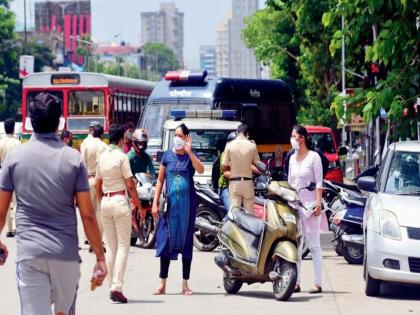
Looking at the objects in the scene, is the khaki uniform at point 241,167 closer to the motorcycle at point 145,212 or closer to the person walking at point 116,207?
the motorcycle at point 145,212

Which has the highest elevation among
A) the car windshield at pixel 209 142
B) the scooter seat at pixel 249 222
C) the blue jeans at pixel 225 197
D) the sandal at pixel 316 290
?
the car windshield at pixel 209 142

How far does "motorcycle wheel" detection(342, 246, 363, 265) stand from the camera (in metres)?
17.9

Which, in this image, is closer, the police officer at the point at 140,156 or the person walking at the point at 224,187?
the police officer at the point at 140,156

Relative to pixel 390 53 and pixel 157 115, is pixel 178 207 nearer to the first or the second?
pixel 390 53

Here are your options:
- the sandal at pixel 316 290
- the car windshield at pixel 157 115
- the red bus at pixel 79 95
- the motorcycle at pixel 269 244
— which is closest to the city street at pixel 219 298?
the sandal at pixel 316 290

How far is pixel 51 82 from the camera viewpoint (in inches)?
1372

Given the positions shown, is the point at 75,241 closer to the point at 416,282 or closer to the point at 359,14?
the point at 416,282

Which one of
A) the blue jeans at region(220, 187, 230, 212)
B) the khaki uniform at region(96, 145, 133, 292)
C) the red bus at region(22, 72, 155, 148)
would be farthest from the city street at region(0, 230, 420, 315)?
the red bus at region(22, 72, 155, 148)

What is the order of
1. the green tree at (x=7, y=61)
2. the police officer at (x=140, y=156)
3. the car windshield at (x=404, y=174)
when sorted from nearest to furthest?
the car windshield at (x=404, y=174) < the police officer at (x=140, y=156) < the green tree at (x=7, y=61)

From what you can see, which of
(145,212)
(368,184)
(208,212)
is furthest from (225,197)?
(368,184)

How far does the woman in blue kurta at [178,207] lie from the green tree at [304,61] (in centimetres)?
2491

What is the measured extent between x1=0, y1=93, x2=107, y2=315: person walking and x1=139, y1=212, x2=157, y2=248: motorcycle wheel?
38.7ft

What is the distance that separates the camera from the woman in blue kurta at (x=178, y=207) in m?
14.1

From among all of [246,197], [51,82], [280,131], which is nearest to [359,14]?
[246,197]
